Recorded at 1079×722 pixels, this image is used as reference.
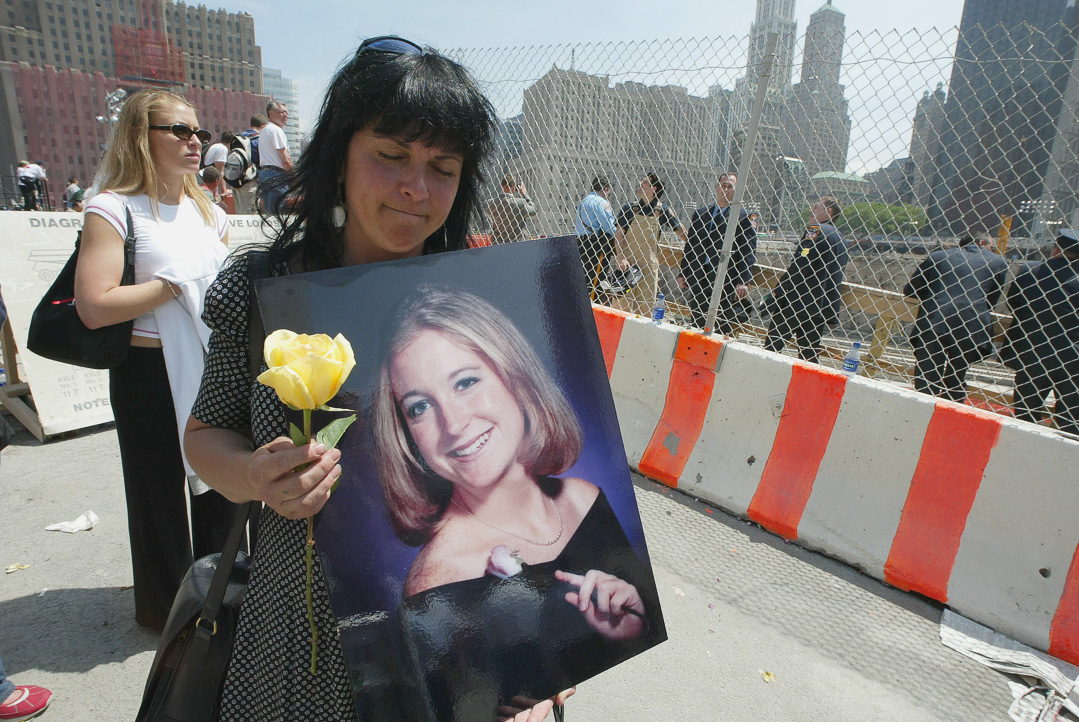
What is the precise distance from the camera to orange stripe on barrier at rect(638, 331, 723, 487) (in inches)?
150

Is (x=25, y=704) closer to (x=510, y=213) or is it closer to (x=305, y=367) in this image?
(x=305, y=367)

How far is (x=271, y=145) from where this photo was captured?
23.9ft

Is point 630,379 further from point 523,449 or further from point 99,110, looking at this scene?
point 99,110

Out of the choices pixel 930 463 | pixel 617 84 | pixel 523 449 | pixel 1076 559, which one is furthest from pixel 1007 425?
pixel 617 84

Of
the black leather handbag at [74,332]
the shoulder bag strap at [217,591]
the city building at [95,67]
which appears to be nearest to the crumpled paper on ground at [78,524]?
the black leather handbag at [74,332]

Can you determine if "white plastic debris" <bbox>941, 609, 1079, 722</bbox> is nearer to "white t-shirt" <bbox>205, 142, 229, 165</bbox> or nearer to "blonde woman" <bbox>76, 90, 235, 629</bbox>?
"blonde woman" <bbox>76, 90, 235, 629</bbox>

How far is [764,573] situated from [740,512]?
531 millimetres

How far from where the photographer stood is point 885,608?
293cm

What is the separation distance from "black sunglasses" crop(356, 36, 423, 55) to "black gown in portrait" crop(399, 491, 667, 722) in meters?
0.94

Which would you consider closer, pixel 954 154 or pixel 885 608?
pixel 885 608

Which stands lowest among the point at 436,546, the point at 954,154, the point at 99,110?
the point at 99,110

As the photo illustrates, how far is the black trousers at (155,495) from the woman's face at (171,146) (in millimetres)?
700

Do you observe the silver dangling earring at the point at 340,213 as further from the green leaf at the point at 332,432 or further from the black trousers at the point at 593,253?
the black trousers at the point at 593,253

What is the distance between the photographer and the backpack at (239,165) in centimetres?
738
